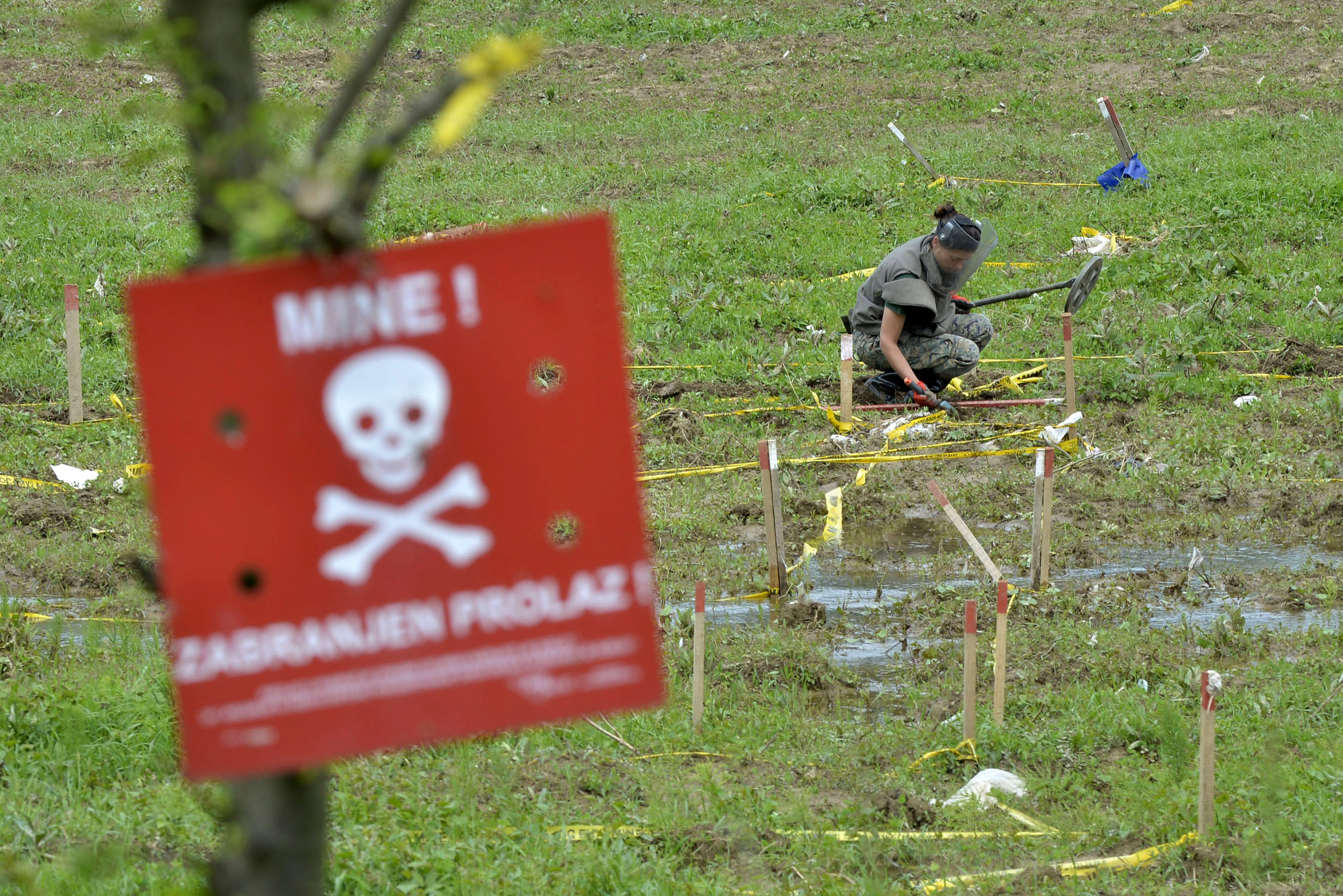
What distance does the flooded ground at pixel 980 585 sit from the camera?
6.10 metres

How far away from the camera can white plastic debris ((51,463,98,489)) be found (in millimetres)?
7969

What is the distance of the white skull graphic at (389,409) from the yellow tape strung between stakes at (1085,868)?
8.78ft

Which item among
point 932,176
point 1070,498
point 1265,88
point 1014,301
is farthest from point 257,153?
point 1265,88

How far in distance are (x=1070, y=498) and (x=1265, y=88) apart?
40.1 ft

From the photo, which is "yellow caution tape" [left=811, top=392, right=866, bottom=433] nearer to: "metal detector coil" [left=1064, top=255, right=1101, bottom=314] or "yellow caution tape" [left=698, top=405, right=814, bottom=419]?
"yellow caution tape" [left=698, top=405, right=814, bottom=419]

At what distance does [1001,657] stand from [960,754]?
371mm

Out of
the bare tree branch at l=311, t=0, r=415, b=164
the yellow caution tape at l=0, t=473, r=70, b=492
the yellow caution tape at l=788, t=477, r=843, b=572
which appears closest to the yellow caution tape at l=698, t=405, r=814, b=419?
the yellow caution tape at l=788, t=477, r=843, b=572

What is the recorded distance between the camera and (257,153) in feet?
5.86

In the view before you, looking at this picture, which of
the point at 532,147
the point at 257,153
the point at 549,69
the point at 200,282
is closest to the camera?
the point at 200,282

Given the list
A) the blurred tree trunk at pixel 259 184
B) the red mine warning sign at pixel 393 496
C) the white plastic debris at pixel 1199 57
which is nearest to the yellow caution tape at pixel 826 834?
the blurred tree trunk at pixel 259 184

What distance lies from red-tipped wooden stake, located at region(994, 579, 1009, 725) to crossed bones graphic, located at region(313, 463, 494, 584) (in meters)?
3.36

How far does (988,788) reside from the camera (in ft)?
15.1

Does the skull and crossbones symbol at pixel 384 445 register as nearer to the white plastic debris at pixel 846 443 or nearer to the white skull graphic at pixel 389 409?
the white skull graphic at pixel 389 409

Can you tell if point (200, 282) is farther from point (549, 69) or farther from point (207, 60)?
point (549, 69)
